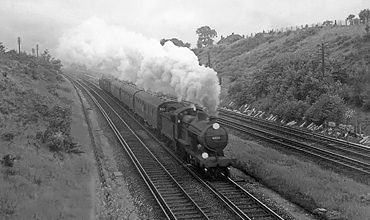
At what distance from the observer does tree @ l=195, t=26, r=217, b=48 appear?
403ft

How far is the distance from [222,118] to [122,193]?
791 inches

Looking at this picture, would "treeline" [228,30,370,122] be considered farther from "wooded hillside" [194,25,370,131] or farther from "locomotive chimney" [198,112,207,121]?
"locomotive chimney" [198,112,207,121]

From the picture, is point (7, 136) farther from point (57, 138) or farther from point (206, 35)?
point (206, 35)

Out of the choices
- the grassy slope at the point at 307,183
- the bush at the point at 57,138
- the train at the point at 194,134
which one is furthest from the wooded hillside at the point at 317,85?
the bush at the point at 57,138

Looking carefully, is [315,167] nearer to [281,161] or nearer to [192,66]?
[281,161]

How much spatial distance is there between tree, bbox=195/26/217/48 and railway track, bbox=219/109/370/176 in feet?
307

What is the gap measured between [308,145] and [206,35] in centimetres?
10440

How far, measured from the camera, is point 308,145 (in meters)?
22.4

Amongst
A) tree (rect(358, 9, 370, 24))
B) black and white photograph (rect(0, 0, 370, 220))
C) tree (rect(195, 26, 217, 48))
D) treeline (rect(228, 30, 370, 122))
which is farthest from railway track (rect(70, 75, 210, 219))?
tree (rect(195, 26, 217, 48))

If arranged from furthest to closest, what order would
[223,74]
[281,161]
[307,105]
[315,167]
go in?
1. [223,74]
2. [307,105]
3. [281,161]
4. [315,167]

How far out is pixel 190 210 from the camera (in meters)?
12.9

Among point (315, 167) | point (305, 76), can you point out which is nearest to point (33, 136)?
point (315, 167)

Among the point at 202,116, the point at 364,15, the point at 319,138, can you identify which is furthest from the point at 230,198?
the point at 364,15

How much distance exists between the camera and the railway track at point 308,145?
1859 centimetres
